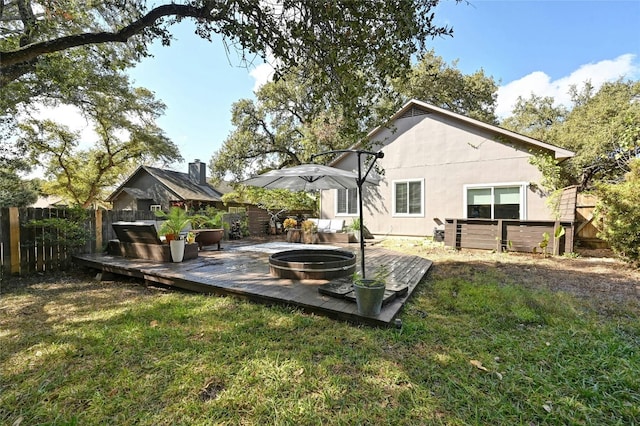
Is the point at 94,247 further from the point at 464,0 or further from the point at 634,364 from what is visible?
the point at 634,364

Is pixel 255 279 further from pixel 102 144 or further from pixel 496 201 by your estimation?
pixel 102 144

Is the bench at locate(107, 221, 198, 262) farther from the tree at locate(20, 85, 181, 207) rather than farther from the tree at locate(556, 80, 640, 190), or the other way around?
the tree at locate(20, 85, 181, 207)

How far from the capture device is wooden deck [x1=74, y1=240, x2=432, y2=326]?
137 inches

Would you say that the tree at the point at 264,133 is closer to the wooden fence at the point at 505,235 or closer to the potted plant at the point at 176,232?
the wooden fence at the point at 505,235

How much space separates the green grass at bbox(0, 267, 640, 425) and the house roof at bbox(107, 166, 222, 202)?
59.0ft

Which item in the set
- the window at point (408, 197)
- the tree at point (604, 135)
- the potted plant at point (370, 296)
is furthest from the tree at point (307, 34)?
the tree at point (604, 135)

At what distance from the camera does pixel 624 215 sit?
586 cm

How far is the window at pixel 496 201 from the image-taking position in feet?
30.9

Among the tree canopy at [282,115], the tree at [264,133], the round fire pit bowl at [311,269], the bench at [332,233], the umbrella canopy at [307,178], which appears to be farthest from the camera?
the tree at [264,133]

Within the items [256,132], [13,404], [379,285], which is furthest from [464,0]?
[256,132]

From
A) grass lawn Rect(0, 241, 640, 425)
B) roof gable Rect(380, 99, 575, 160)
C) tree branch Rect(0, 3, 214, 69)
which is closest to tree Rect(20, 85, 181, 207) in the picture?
tree branch Rect(0, 3, 214, 69)

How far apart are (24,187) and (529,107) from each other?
43.0 meters

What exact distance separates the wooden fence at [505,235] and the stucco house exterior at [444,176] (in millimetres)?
1480

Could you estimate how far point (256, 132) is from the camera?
67.2 ft
